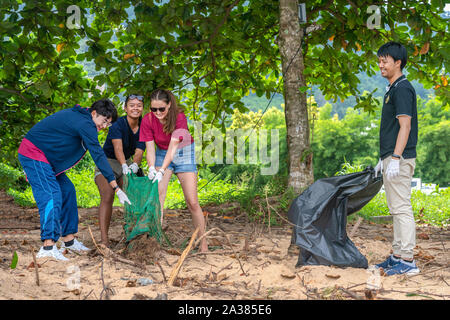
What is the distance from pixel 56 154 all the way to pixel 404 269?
3067 mm

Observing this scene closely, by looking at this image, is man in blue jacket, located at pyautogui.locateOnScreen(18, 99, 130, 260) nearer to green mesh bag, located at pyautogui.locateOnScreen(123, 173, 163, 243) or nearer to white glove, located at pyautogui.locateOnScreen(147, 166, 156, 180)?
green mesh bag, located at pyautogui.locateOnScreen(123, 173, 163, 243)

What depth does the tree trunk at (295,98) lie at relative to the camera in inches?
235

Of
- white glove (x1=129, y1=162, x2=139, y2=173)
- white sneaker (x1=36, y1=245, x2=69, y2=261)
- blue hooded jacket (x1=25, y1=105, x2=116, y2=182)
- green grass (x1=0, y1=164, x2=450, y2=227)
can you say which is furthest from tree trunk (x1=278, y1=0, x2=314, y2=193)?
white sneaker (x1=36, y1=245, x2=69, y2=261)

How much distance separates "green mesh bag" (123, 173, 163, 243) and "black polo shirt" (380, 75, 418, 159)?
1961 mm

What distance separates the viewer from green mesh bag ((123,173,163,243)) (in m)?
4.01

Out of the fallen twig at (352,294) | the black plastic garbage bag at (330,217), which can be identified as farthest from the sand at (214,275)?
the black plastic garbage bag at (330,217)

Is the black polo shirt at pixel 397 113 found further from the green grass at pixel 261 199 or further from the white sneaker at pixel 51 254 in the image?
the white sneaker at pixel 51 254

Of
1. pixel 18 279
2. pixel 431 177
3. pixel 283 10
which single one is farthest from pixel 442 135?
pixel 18 279

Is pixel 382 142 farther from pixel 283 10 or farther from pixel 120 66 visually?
pixel 120 66

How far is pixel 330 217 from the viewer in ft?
12.2

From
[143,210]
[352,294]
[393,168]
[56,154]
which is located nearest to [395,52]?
Answer: [393,168]

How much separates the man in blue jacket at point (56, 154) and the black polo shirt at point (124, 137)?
26cm

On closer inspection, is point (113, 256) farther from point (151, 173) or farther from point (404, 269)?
point (404, 269)
